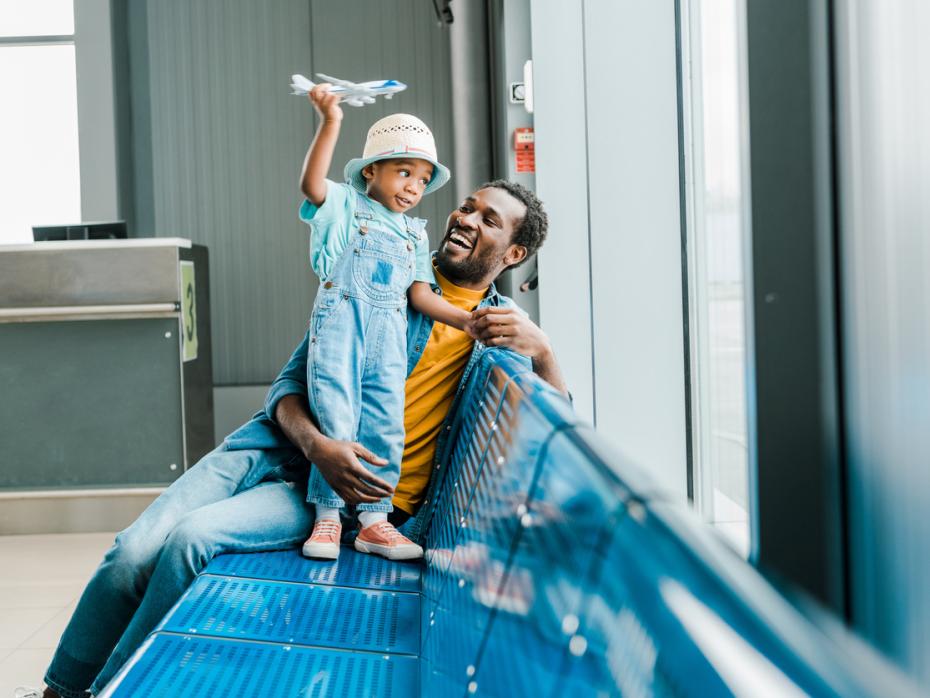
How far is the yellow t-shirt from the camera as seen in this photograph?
2131 millimetres

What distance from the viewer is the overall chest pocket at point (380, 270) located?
2037 mm

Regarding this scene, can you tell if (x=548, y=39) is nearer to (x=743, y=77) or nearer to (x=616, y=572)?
(x=743, y=77)

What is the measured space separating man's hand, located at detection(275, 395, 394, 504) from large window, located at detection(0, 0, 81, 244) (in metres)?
4.72

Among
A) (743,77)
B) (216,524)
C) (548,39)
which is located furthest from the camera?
(548,39)

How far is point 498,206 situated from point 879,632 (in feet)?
4.67

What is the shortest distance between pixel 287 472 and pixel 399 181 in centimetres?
74

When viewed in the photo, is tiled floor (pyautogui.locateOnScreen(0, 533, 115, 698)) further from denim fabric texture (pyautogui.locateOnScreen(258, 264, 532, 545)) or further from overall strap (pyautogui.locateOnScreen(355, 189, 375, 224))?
overall strap (pyautogui.locateOnScreen(355, 189, 375, 224))

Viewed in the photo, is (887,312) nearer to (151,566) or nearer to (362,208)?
(362,208)

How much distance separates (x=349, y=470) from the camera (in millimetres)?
1882

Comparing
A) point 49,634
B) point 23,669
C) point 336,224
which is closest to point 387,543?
point 336,224

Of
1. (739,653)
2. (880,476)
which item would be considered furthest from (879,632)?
(739,653)

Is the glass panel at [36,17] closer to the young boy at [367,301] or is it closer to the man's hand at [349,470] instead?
the young boy at [367,301]

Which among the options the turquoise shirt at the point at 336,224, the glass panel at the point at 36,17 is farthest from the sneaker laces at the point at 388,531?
the glass panel at the point at 36,17

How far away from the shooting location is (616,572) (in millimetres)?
577
